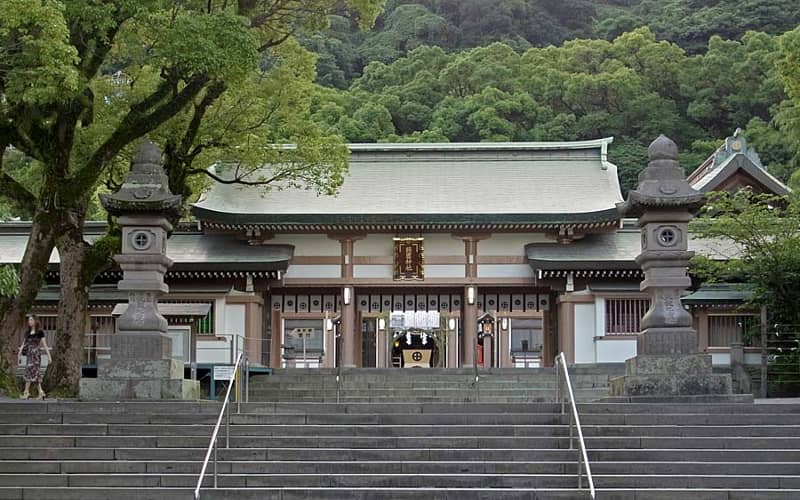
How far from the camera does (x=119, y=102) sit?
20.9 m

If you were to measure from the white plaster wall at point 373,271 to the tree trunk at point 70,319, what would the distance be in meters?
10.0

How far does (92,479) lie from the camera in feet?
40.5

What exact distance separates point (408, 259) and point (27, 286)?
12158 millimetres

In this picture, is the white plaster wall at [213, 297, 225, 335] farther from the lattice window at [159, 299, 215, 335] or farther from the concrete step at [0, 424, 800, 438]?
the concrete step at [0, 424, 800, 438]

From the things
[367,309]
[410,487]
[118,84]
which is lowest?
[410,487]

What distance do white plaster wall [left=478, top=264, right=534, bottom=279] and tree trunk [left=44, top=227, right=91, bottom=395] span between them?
11.9 meters

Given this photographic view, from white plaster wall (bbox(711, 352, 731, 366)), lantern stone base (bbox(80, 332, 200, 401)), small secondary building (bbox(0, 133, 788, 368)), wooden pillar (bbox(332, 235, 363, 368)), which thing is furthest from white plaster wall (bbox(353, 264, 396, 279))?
lantern stone base (bbox(80, 332, 200, 401))

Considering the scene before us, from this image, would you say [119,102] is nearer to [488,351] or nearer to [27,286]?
[27,286]

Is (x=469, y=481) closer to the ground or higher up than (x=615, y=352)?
closer to the ground

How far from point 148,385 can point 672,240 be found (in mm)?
8434

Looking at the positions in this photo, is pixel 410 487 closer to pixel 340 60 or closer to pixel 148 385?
pixel 148 385

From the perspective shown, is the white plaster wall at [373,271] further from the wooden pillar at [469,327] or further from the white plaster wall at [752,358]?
the white plaster wall at [752,358]

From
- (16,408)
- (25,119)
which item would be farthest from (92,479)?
(25,119)

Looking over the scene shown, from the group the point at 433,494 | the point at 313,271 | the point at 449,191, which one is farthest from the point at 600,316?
the point at 433,494
